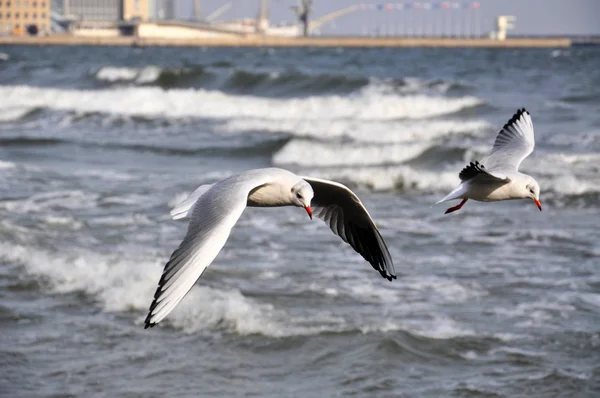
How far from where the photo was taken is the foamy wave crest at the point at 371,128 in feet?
66.6

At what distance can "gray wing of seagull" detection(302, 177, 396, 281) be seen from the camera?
5191 millimetres

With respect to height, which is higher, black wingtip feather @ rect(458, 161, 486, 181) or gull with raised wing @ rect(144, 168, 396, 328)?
black wingtip feather @ rect(458, 161, 486, 181)

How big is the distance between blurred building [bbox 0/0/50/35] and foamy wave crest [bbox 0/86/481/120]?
294ft

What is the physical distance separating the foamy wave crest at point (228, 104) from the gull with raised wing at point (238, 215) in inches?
753

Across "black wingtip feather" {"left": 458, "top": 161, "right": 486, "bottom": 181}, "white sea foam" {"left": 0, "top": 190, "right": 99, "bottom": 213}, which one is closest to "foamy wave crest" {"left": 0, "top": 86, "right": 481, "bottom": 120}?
"white sea foam" {"left": 0, "top": 190, "right": 99, "bottom": 213}

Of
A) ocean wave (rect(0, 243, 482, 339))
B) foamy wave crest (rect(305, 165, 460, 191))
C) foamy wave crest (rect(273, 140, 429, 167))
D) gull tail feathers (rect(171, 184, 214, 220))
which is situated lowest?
foamy wave crest (rect(273, 140, 429, 167))

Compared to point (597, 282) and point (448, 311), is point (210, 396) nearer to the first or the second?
point (448, 311)

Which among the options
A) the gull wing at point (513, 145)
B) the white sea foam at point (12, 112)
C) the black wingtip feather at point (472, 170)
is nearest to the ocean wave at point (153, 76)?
the white sea foam at point (12, 112)

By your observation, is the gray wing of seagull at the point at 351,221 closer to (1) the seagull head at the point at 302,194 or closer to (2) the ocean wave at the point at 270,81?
(1) the seagull head at the point at 302,194

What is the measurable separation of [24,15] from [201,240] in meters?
121

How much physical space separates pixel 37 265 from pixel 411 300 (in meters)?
3.08

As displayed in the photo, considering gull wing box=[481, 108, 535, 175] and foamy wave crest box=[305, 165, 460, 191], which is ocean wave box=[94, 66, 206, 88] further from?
gull wing box=[481, 108, 535, 175]

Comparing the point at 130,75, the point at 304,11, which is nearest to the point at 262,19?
the point at 304,11

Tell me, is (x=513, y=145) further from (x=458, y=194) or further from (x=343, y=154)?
(x=343, y=154)
